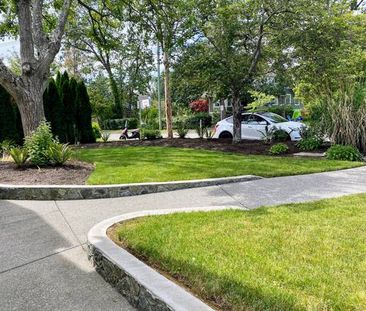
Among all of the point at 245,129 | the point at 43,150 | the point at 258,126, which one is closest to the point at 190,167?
the point at 43,150

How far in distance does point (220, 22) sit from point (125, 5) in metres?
3.26

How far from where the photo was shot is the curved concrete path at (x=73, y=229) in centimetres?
310

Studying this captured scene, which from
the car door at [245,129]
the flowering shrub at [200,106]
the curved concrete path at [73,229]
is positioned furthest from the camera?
the flowering shrub at [200,106]

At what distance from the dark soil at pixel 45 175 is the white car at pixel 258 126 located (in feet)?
25.8

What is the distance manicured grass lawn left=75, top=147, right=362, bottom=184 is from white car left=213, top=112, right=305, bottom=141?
163 inches

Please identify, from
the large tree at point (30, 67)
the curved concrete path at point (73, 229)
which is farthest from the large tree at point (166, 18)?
the curved concrete path at point (73, 229)

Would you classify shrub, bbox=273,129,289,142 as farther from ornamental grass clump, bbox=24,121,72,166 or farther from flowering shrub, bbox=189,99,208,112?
flowering shrub, bbox=189,99,208,112

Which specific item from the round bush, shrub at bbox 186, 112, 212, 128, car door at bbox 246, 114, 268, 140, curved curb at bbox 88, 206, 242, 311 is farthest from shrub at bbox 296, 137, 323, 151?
shrub at bbox 186, 112, 212, 128

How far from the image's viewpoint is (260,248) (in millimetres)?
3514

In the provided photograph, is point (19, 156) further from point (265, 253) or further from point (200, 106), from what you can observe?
point (200, 106)

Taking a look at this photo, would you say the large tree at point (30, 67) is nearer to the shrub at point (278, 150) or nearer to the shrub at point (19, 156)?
the shrub at point (19, 156)

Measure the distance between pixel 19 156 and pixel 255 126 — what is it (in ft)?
31.0

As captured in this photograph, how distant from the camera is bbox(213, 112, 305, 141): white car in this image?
45.0 ft

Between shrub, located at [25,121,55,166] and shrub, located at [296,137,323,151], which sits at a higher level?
shrub, located at [25,121,55,166]
